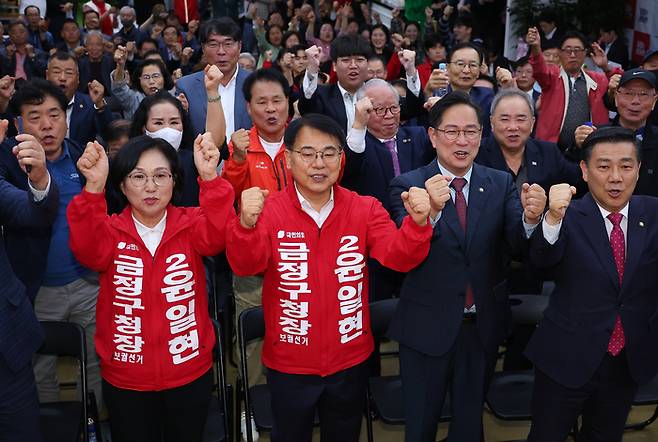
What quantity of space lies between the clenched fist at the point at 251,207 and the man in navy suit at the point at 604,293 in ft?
3.30

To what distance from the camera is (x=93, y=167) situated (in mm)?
2572

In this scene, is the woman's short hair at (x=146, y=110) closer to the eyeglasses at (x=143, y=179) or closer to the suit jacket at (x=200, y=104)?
the suit jacket at (x=200, y=104)

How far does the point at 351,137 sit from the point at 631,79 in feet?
5.72

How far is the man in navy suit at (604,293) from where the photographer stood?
270cm

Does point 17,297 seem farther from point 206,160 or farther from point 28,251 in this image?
point 206,160

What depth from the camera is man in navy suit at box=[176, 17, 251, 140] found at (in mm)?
4383

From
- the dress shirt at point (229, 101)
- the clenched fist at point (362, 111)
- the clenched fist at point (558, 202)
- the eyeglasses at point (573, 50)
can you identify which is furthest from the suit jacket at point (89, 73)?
the clenched fist at point (558, 202)

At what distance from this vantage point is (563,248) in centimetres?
266

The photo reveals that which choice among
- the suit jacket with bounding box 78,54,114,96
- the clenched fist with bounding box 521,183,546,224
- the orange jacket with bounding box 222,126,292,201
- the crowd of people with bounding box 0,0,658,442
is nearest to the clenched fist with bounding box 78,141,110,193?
the crowd of people with bounding box 0,0,658,442

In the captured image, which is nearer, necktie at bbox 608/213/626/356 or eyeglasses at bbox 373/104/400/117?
necktie at bbox 608/213/626/356

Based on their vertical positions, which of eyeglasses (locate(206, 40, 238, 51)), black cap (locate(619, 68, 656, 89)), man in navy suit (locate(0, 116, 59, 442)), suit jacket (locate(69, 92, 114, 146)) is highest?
eyeglasses (locate(206, 40, 238, 51))

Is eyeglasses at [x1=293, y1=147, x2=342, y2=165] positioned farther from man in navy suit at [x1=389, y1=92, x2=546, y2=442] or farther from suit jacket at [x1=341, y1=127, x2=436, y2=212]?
suit jacket at [x1=341, y1=127, x2=436, y2=212]

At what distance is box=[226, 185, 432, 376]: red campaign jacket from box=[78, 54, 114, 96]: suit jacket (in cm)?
490

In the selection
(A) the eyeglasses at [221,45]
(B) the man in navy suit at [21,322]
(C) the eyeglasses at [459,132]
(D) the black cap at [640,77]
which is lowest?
(B) the man in navy suit at [21,322]
